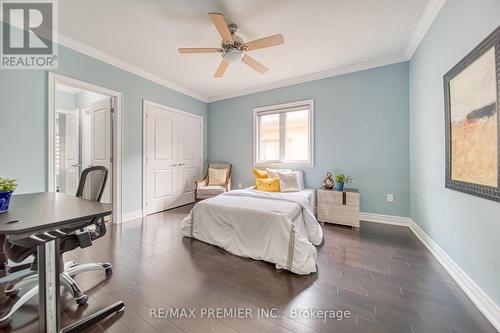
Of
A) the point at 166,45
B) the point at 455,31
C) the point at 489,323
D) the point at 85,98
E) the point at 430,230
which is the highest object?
the point at 166,45

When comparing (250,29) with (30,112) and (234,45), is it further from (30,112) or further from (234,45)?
(30,112)

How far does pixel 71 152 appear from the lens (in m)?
4.21

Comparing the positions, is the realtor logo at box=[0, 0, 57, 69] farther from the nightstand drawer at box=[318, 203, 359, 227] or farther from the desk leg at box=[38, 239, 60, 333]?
the nightstand drawer at box=[318, 203, 359, 227]

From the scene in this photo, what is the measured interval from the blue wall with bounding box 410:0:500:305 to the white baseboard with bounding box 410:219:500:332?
4 centimetres

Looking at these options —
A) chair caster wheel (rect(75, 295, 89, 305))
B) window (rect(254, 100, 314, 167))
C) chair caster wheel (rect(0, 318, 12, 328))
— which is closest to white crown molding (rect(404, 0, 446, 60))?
window (rect(254, 100, 314, 167))

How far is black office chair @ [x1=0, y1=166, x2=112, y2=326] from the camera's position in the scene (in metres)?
1.18

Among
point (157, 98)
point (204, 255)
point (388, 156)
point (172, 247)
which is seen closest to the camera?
point (204, 255)

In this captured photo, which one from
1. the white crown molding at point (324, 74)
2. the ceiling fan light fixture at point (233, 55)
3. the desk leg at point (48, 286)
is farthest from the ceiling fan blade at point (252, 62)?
the desk leg at point (48, 286)

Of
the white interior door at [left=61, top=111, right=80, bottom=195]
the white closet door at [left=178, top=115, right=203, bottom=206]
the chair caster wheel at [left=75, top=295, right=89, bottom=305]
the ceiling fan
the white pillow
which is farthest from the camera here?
the white closet door at [left=178, top=115, right=203, bottom=206]

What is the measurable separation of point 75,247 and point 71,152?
13.0 feet

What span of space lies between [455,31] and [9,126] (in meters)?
4.69

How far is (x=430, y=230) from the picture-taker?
7.43 ft

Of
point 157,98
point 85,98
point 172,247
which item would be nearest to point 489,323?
point 172,247

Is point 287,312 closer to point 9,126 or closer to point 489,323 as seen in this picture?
point 489,323
